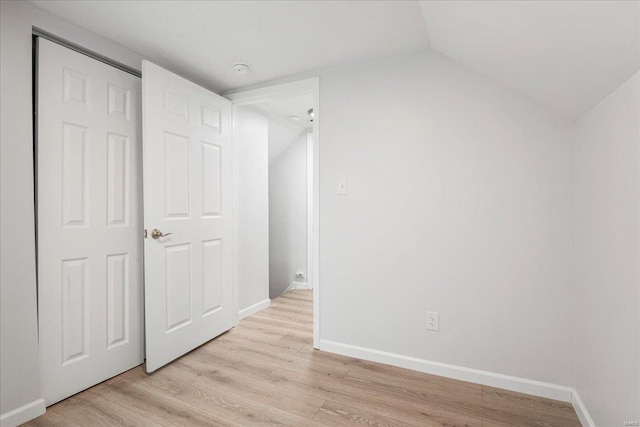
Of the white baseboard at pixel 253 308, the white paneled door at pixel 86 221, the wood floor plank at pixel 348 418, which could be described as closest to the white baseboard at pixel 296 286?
the white baseboard at pixel 253 308

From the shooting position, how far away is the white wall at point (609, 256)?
1138 mm

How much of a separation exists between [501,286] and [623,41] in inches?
53.4

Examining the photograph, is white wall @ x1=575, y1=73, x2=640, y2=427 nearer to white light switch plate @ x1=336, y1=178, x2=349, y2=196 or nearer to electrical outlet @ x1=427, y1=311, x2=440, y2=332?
electrical outlet @ x1=427, y1=311, x2=440, y2=332

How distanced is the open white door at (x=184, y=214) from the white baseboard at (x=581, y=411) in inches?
96.5

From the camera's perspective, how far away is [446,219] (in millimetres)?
2029

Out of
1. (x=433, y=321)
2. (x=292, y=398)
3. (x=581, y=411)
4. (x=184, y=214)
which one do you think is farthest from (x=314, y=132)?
(x=581, y=411)

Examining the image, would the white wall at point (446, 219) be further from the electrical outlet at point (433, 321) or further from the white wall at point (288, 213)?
the white wall at point (288, 213)

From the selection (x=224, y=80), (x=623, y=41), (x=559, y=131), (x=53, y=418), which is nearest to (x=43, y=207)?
(x=53, y=418)

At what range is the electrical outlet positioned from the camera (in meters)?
2.06

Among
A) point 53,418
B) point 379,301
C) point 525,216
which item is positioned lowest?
point 53,418

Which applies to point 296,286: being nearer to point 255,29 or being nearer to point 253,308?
point 253,308

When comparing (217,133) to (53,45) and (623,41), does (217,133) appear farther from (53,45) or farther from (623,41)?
(623,41)

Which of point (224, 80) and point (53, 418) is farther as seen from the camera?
point (224, 80)

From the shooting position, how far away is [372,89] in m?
2.24
